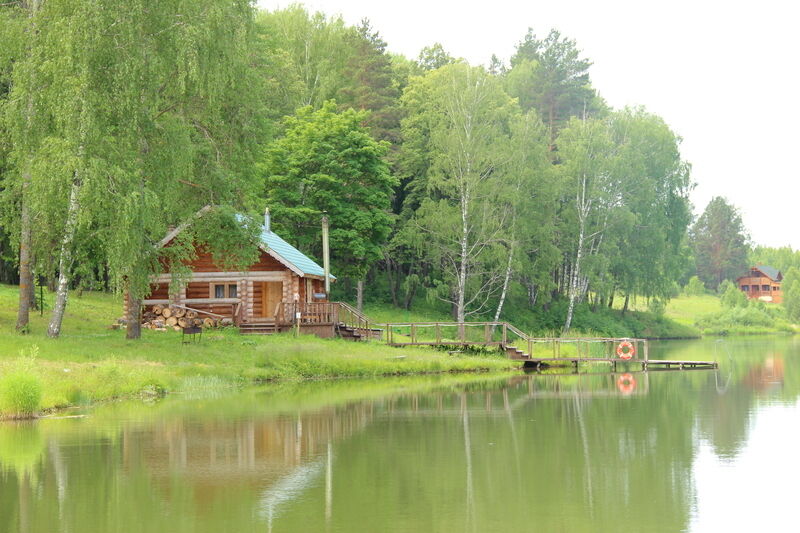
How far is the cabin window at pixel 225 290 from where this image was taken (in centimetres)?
4231

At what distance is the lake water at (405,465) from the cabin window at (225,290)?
53.9ft

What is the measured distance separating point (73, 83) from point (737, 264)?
11465 cm

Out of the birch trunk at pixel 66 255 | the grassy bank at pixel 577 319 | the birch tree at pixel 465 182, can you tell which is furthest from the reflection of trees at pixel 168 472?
the grassy bank at pixel 577 319

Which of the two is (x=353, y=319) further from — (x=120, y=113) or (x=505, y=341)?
(x=120, y=113)

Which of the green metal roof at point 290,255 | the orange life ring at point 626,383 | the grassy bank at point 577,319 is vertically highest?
the green metal roof at point 290,255

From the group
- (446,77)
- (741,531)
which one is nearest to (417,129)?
(446,77)

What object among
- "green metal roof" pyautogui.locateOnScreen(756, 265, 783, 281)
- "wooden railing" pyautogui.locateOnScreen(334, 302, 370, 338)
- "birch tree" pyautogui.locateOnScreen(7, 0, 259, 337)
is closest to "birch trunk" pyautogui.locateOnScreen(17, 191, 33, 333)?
"birch tree" pyautogui.locateOnScreen(7, 0, 259, 337)

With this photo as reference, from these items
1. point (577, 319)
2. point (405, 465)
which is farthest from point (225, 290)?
point (577, 319)

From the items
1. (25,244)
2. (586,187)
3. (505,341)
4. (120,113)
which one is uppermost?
(586,187)

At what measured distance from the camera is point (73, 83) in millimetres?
26609

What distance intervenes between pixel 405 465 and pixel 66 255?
1689 centimetres

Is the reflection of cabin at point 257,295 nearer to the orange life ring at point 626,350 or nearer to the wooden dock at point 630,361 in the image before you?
the wooden dock at point 630,361

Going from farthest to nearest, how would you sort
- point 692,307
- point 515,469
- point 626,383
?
point 692,307 → point 626,383 → point 515,469

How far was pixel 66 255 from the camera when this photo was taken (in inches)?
1114
